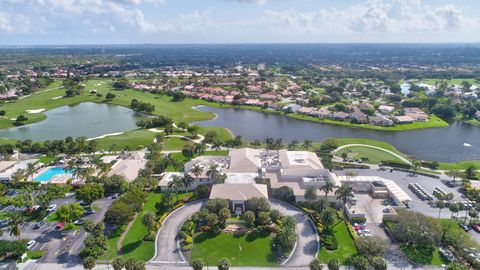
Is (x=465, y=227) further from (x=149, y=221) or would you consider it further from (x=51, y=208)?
(x=51, y=208)

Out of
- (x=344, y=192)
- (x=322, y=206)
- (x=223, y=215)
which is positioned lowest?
(x=223, y=215)

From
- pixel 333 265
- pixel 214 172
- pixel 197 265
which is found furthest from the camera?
pixel 214 172


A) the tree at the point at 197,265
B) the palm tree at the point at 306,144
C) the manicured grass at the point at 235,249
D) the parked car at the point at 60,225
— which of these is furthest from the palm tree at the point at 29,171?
the palm tree at the point at 306,144

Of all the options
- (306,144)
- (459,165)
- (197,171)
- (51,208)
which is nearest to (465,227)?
(459,165)

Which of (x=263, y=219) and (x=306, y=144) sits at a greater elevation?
(x=306, y=144)

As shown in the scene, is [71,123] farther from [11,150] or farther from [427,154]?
[427,154]

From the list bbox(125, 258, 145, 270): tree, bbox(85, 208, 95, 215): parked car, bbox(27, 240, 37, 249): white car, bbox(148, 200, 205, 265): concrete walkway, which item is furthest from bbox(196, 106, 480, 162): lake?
bbox(125, 258, 145, 270): tree

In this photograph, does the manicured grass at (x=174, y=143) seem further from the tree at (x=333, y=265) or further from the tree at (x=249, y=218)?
the tree at (x=333, y=265)
